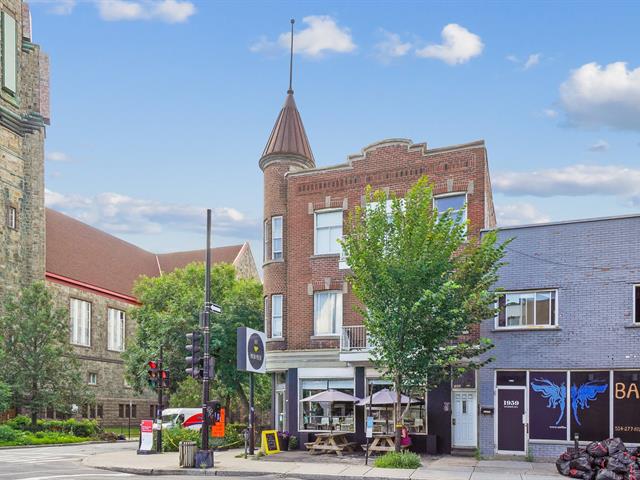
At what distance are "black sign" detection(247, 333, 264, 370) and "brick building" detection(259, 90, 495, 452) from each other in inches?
129

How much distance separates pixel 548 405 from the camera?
24969 mm

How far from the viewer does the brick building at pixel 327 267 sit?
2814 centimetres

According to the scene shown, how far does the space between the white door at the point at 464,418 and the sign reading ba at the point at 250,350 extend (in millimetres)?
6953

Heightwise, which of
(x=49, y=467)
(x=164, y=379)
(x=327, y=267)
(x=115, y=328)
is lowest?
(x=49, y=467)

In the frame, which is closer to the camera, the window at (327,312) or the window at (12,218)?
the window at (327,312)

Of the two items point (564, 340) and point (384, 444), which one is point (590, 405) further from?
point (384, 444)

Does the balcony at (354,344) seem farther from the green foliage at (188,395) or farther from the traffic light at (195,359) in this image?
the green foliage at (188,395)

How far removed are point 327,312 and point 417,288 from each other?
28.4 feet

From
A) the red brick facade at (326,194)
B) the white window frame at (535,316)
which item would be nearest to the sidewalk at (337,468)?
the white window frame at (535,316)

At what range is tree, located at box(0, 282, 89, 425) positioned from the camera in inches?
1580

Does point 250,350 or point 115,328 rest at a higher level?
point 250,350

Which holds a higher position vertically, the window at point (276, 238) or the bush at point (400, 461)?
the window at point (276, 238)

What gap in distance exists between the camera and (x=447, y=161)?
2892 centimetres

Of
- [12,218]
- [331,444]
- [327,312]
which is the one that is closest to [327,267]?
[327,312]
